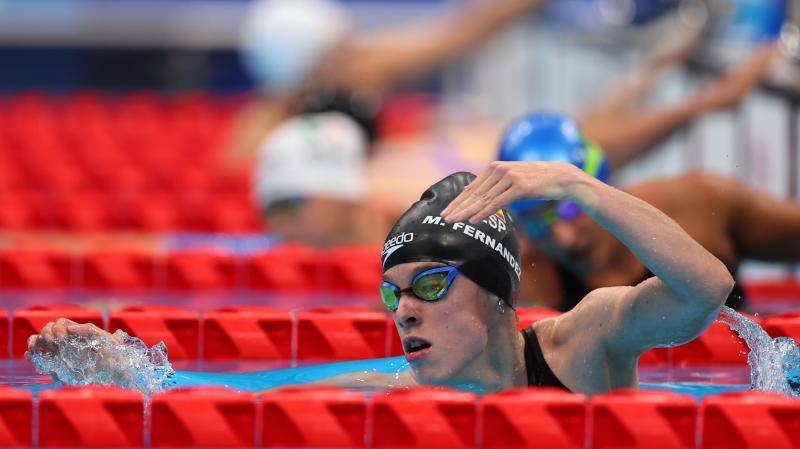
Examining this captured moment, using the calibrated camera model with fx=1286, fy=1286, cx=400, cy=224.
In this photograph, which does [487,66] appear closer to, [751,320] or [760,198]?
[760,198]

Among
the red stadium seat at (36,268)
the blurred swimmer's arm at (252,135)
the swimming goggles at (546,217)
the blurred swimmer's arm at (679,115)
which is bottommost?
the red stadium seat at (36,268)

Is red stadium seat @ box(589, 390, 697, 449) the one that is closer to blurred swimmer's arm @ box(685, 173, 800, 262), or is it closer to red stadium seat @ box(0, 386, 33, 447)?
red stadium seat @ box(0, 386, 33, 447)

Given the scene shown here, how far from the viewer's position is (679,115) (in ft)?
19.2

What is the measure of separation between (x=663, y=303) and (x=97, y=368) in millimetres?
1230

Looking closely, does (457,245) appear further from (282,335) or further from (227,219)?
(227,219)

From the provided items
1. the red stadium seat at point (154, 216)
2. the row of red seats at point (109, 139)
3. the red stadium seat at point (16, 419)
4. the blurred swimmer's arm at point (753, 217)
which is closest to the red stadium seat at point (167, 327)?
the red stadium seat at point (16, 419)

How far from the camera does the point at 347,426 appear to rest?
100 inches

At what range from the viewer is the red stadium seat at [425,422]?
8.27ft

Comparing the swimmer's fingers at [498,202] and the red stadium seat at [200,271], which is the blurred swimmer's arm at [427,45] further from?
the swimmer's fingers at [498,202]

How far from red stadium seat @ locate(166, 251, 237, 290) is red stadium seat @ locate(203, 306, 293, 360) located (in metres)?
2.00

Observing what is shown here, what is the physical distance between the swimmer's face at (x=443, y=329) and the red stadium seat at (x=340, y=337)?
0.79 meters

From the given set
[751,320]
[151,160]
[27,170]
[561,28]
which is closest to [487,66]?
[561,28]

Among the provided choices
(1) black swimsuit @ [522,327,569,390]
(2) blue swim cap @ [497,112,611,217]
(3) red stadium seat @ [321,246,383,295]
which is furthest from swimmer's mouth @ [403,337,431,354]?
(3) red stadium seat @ [321,246,383,295]

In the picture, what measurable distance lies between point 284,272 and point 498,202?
10.6 feet
